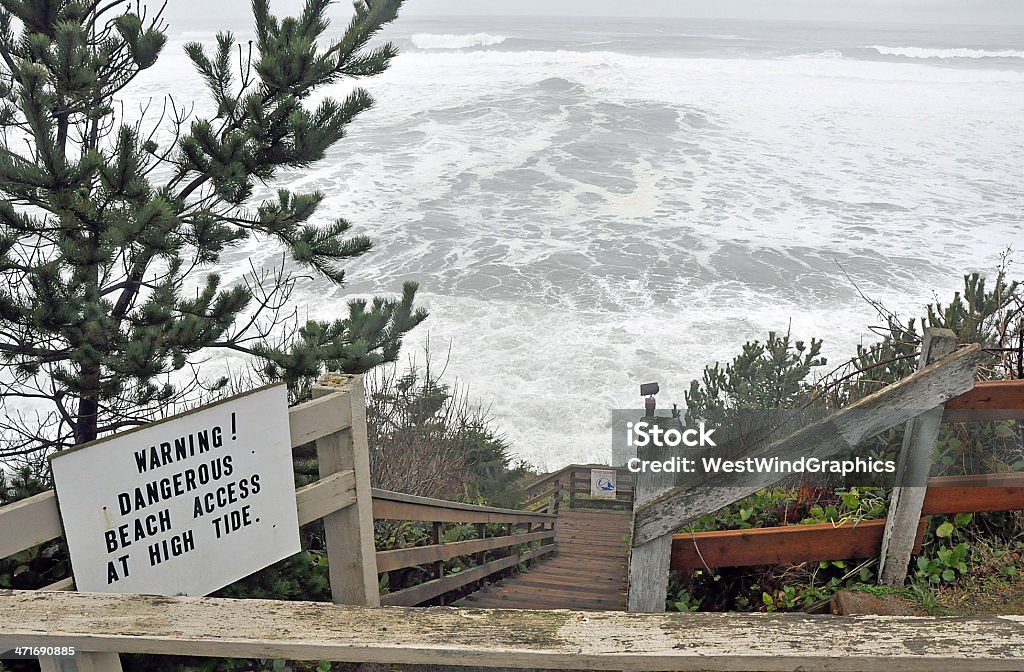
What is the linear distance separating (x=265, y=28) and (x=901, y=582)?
490cm

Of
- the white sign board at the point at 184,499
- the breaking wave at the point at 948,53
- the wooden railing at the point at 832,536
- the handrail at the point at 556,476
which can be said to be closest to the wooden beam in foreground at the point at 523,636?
the white sign board at the point at 184,499

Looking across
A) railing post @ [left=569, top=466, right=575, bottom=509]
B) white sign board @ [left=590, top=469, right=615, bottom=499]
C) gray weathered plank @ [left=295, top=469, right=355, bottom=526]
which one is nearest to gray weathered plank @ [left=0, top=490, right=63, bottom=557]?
gray weathered plank @ [left=295, top=469, right=355, bottom=526]

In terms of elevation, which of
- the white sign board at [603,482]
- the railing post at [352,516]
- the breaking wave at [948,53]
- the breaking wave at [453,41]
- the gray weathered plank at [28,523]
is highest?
the breaking wave at [453,41]

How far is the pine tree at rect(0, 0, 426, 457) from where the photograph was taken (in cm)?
490

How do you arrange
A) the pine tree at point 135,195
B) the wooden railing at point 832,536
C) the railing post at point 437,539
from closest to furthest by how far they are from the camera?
the wooden railing at point 832,536
the railing post at point 437,539
the pine tree at point 135,195

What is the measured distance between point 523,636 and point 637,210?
26617mm

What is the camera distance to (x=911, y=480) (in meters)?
3.14

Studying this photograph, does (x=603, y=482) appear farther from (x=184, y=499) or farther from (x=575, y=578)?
(x=184, y=499)

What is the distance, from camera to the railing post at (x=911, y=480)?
2.97 m

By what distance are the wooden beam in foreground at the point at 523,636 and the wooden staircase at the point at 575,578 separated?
132cm

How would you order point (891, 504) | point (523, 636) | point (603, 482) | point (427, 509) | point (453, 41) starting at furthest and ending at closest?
1. point (453, 41)
2. point (603, 482)
3. point (427, 509)
4. point (891, 504)
5. point (523, 636)

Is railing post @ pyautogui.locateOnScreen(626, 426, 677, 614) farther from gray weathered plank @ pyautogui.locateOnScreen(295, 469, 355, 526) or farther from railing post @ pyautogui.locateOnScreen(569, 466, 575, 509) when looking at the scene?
railing post @ pyautogui.locateOnScreen(569, 466, 575, 509)

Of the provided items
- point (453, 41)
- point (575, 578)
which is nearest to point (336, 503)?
point (575, 578)

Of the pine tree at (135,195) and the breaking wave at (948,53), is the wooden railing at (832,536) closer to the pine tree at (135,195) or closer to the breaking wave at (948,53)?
the pine tree at (135,195)
